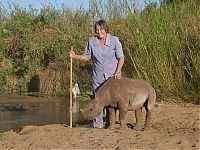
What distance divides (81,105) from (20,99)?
2760 mm

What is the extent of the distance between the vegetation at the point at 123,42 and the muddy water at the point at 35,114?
2253 mm

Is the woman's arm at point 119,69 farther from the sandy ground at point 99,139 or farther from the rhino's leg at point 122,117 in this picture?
the sandy ground at point 99,139

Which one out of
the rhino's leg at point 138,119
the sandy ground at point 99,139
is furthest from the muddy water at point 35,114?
the rhino's leg at point 138,119

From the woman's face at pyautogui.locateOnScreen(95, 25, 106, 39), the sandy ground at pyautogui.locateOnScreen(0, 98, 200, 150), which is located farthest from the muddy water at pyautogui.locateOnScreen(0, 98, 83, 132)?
the woman's face at pyautogui.locateOnScreen(95, 25, 106, 39)

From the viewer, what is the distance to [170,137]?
27.5ft

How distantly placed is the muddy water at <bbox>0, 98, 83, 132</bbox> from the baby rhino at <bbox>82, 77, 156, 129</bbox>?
245cm

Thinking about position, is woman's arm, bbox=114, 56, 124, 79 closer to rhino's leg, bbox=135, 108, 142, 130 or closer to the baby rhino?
the baby rhino

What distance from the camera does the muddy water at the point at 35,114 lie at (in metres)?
12.3

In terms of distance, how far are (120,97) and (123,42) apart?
7.74 m

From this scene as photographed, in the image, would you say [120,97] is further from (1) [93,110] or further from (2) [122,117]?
(1) [93,110]

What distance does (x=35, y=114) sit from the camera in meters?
14.1

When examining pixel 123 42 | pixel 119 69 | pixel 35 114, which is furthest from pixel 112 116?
pixel 123 42

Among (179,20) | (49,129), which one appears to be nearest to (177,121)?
(49,129)

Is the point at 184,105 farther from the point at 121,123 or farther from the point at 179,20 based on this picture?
the point at 121,123
